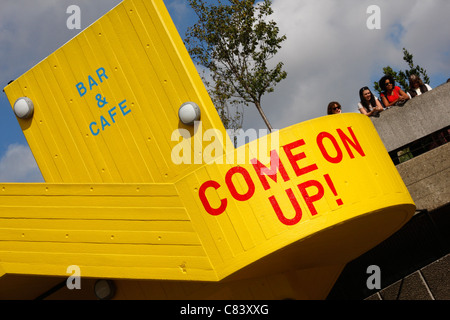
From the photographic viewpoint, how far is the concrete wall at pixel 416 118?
366 inches

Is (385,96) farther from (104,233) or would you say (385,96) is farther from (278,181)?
(104,233)

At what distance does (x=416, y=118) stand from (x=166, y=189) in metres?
5.60

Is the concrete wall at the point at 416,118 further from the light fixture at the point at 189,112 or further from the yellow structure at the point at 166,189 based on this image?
the light fixture at the point at 189,112

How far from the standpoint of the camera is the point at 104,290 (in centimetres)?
633

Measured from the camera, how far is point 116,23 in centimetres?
626

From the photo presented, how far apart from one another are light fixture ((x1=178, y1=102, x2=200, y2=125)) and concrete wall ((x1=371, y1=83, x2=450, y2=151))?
14.5ft

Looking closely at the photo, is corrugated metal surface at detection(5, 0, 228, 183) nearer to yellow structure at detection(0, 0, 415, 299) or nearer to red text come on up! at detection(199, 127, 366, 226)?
yellow structure at detection(0, 0, 415, 299)

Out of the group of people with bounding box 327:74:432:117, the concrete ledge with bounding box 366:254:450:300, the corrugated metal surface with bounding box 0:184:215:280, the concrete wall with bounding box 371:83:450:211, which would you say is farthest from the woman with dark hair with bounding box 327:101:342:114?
the corrugated metal surface with bounding box 0:184:215:280

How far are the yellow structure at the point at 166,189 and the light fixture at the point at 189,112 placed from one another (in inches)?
3.9

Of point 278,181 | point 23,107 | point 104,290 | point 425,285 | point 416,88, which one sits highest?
point 23,107

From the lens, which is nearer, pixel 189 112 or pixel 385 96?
pixel 189 112

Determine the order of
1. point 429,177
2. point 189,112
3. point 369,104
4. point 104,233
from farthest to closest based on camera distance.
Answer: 1. point 369,104
2. point 429,177
3. point 189,112
4. point 104,233

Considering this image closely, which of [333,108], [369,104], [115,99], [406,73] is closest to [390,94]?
[369,104]
